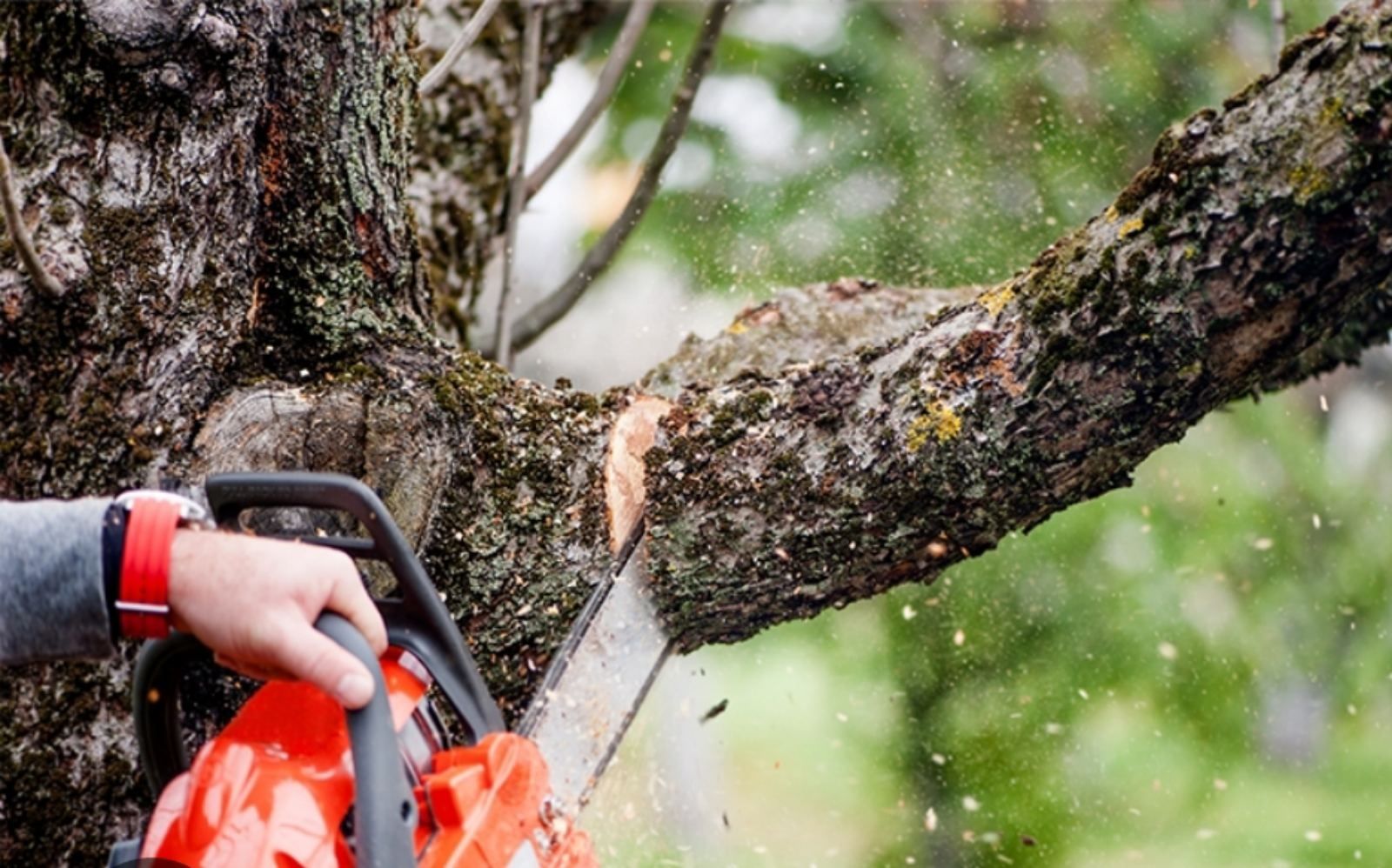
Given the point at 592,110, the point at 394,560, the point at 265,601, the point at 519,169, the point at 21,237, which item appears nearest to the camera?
the point at 265,601

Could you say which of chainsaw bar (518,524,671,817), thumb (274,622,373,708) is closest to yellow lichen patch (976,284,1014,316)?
chainsaw bar (518,524,671,817)

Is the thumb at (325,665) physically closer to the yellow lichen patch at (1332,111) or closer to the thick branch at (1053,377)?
the thick branch at (1053,377)

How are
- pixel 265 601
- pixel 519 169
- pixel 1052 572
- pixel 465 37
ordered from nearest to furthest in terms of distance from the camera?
pixel 265 601 < pixel 465 37 < pixel 519 169 < pixel 1052 572

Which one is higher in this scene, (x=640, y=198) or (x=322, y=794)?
(x=640, y=198)

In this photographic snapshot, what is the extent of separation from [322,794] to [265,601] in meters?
0.18

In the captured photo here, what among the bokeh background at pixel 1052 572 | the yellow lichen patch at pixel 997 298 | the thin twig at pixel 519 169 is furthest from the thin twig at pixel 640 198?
the yellow lichen patch at pixel 997 298

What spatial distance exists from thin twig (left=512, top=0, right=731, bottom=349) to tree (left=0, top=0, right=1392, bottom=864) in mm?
1105

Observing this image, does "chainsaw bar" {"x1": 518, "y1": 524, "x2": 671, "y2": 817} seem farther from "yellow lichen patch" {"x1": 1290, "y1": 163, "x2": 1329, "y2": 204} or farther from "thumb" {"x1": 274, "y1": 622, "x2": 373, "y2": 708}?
"yellow lichen patch" {"x1": 1290, "y1": 163, "x2": 1329, "y2": 204}

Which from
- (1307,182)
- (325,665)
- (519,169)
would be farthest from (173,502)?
(519,169)

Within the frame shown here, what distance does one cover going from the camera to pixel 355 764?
0.95m

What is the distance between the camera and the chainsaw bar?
59.2 inches

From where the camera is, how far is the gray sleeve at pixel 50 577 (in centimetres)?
93

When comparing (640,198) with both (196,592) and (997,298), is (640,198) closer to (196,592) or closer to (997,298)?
(997,298)

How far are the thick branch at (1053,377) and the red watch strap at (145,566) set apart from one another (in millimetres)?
651
